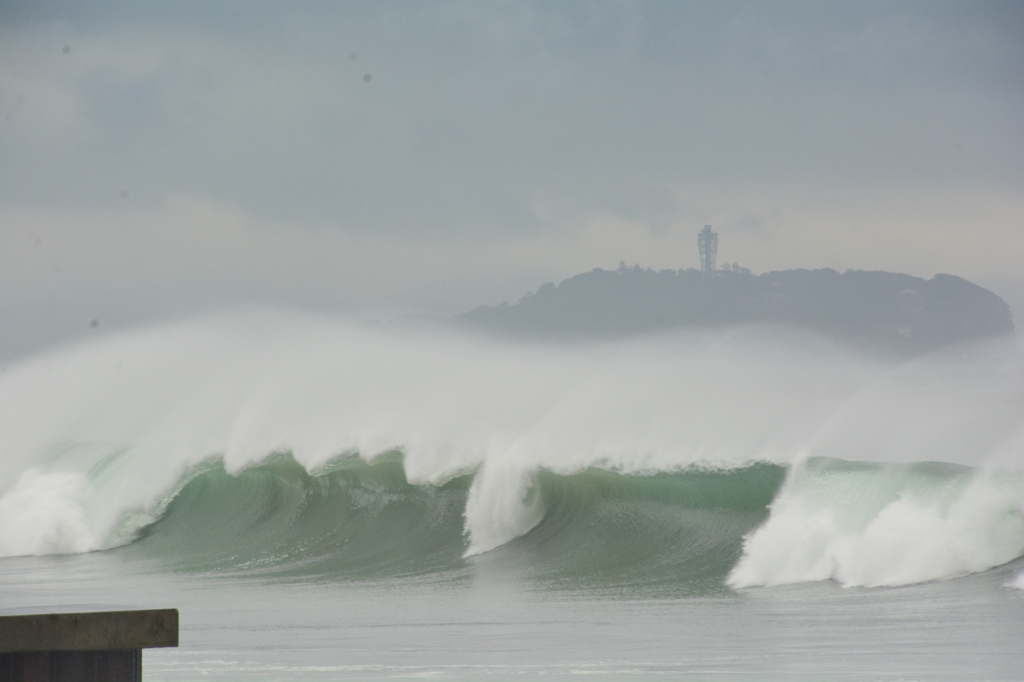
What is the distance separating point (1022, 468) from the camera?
10188 millimetres

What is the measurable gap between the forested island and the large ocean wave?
40.3m

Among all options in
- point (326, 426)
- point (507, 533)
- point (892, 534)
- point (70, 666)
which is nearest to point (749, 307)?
point (326, 426)

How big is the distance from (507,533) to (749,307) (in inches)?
1979

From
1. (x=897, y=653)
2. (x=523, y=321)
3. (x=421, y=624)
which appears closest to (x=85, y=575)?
(x=421, y=624)

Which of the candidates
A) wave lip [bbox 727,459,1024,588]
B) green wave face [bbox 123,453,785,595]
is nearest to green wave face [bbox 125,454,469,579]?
green wave face [bbox 123,453,785,595]

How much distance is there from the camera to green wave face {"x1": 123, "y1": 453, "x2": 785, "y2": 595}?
9641mm

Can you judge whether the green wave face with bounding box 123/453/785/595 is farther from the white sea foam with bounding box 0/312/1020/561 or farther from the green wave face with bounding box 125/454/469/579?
the white sea foam with bounding box 0/312/1020/561

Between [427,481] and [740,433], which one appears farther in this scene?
[740,433]

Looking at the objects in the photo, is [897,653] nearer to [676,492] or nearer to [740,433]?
[676,492]

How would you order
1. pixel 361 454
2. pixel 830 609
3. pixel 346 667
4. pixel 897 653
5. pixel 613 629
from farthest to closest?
pixel 361 454
pixel 830 609
pixel 613 629
pixel 897 653
pixel 346 667

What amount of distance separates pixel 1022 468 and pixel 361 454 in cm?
689

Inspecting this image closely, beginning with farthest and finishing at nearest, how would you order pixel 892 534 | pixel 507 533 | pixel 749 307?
1. pixel 749 307
2. pixel 507 533
3. pixel 892 534

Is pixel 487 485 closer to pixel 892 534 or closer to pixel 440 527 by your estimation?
pixel 440 527

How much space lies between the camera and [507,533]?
10.5m
